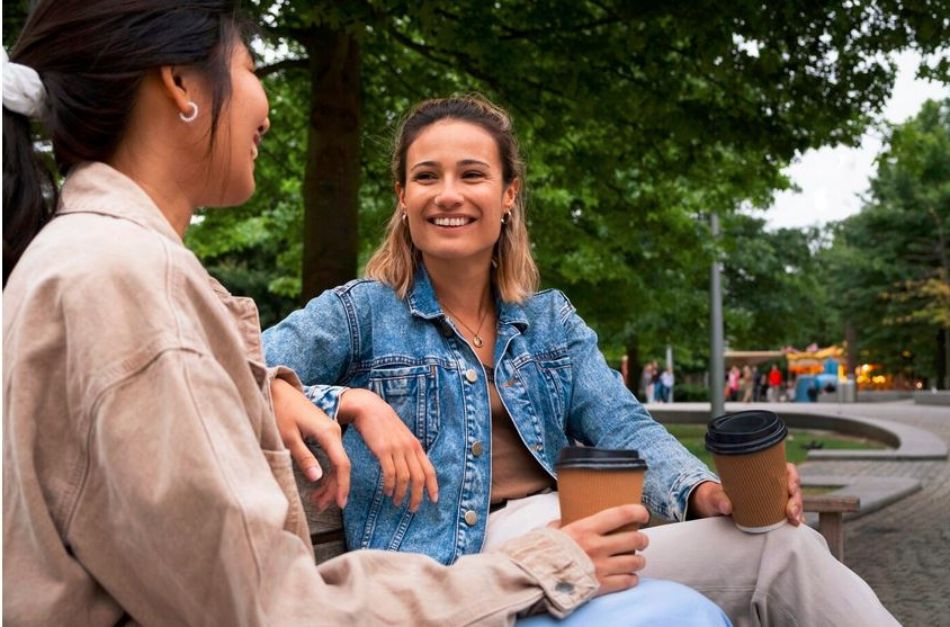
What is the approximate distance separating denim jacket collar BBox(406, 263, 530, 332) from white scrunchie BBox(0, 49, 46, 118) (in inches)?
53.0

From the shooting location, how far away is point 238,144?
1.67m

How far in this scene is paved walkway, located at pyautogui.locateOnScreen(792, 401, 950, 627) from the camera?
611cm

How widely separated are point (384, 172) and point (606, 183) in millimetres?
1987

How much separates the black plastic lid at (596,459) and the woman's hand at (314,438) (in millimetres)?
355

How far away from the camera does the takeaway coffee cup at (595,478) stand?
173 cm

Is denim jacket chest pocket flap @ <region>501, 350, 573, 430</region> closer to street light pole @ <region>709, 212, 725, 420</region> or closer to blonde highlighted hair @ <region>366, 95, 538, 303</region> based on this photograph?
blonde highlighted hair @ <region>366, 95, 538, 303</region>

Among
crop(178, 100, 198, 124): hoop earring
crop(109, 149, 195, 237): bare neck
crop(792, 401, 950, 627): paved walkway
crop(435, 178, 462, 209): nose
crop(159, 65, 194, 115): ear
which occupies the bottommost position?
crop(792, 401, 950, 627): paved walkway

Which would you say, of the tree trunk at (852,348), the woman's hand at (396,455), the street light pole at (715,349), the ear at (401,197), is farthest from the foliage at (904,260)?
the woman's hand at (396,455)

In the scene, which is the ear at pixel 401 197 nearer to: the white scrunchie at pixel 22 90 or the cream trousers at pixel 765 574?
the cream trousers at pixel 765 574

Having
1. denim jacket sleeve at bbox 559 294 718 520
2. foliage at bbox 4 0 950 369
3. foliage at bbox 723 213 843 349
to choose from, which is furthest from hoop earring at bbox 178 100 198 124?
Result: foliage at bbox 723 213 843 349

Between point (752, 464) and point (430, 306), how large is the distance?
2.82ft

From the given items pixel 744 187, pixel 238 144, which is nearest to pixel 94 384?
pixel 238 144

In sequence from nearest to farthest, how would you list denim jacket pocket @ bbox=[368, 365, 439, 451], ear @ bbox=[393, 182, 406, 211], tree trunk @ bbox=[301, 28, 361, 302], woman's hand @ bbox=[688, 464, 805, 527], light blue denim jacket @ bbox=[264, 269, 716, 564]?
woman's hand @ bbox=[688, 464, 805, 527], light blue denim jacket @ bbox=[264, 269, 716, 564], denim jacket pocket @ bbox=[368, 365, 439, 451], ear @ bbox=[393, 182, 406, 211], tree trunk @ bbox=[301, 28, 361, 302]

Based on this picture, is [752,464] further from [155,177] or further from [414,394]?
[155,177]
